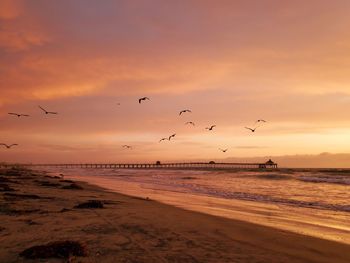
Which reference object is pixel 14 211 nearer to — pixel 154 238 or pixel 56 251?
pixel 154 238

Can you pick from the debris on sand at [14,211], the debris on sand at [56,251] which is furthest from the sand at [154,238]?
the debris on sand at [56,251]

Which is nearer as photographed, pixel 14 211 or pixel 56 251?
pixel 56 251

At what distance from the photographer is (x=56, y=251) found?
8.09 meters

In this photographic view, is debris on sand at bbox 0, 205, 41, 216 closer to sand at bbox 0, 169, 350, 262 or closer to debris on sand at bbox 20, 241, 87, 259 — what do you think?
sand at bbox 0, 169, 350, 262

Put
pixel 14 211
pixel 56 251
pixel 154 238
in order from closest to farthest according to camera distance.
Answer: pixel 56 251 < pixel 154 238 < pixel 14 211

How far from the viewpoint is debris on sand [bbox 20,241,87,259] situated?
7.91m

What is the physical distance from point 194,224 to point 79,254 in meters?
5.68

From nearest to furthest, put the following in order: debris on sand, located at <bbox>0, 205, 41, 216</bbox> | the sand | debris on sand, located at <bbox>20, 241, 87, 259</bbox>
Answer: debris on sand, located at <bbox>20, 241, 87, 259</bbox> → the sand → debris on sand, located at <bbox>0, 205, 41, 216</bbox>

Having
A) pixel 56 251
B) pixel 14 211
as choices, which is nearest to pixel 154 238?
pixel 56 251

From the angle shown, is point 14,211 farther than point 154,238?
Yes

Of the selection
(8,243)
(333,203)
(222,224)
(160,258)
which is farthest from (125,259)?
(333,203)

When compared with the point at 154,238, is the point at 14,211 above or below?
above

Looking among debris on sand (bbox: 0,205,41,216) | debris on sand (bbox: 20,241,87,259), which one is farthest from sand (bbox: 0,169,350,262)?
debris on sand (bbox: 20,241,87,259)

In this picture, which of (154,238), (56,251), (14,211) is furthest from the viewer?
(14,211)
